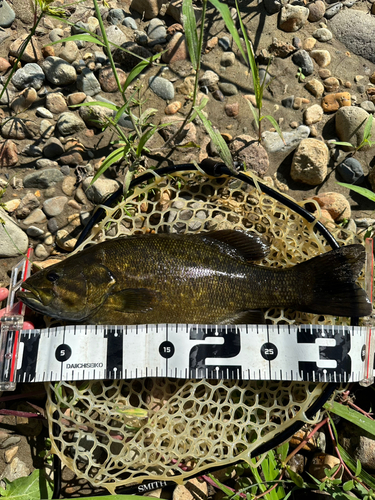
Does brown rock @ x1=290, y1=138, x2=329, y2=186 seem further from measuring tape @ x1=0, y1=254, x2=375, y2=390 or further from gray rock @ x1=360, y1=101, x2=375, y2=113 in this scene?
measuring tape @ x1=0, y1=254, x2=375, y2=390

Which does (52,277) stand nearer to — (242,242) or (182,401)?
(182,401)

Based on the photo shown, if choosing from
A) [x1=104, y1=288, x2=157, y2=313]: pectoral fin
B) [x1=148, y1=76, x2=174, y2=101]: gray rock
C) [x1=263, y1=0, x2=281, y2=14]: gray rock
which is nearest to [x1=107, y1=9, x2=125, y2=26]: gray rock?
[x1=148, y1=76, x2=174, y2=101]: gray rock

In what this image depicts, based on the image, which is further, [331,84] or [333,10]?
[333,10]

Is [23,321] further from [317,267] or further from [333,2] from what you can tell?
[333,2]

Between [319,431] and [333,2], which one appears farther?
[333,2]

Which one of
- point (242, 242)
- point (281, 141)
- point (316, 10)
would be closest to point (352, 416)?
point (242, 242)

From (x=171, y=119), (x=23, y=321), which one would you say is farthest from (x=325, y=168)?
(x=23, y=321)
